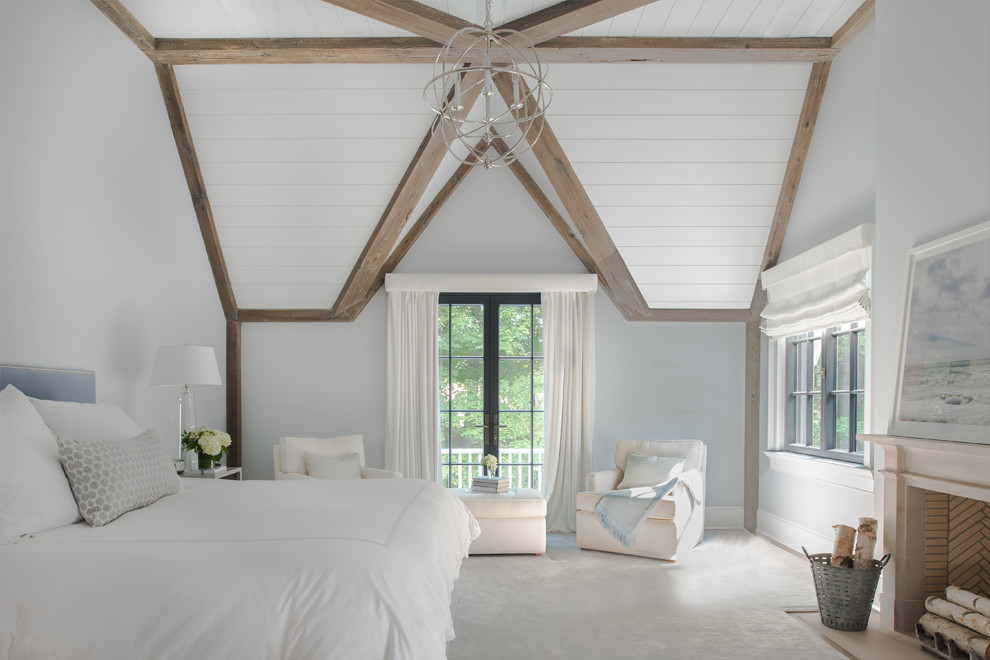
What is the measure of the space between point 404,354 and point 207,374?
1.89 m

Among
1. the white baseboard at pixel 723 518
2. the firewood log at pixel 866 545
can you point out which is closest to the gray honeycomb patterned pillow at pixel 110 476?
the firewood log at pixel 866 545

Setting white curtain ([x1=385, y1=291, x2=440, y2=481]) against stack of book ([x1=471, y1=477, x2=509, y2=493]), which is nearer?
stack of book ([x1=471, y1=477, x2=509, y2=493])

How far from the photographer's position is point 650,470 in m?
5.11

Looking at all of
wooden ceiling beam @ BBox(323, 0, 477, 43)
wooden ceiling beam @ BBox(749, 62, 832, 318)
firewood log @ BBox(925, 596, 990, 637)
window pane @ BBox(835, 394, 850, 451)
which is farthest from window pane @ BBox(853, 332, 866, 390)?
wooden ceiling beam @ BBox(323, 0, 477, 43)

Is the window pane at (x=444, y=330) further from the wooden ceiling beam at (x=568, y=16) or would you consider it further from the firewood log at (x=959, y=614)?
the firewood log at (x=959, y=614)

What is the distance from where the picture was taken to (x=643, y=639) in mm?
3178

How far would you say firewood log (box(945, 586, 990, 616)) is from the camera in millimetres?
2785

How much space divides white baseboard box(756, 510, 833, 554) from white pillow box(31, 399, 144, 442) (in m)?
4.12

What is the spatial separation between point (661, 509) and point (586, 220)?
2120 mm

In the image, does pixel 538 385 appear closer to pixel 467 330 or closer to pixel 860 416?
pixel 467 330

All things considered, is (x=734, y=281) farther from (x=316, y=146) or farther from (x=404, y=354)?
(x=316, y=146)

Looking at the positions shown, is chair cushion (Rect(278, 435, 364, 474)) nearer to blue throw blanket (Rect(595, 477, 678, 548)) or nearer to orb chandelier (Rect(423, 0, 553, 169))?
blue throw blanket (Rect(595, 477, 678, 548))

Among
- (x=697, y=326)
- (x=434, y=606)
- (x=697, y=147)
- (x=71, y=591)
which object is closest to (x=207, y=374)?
(x=71, y=591)

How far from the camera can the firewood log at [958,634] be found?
8.71 feet
